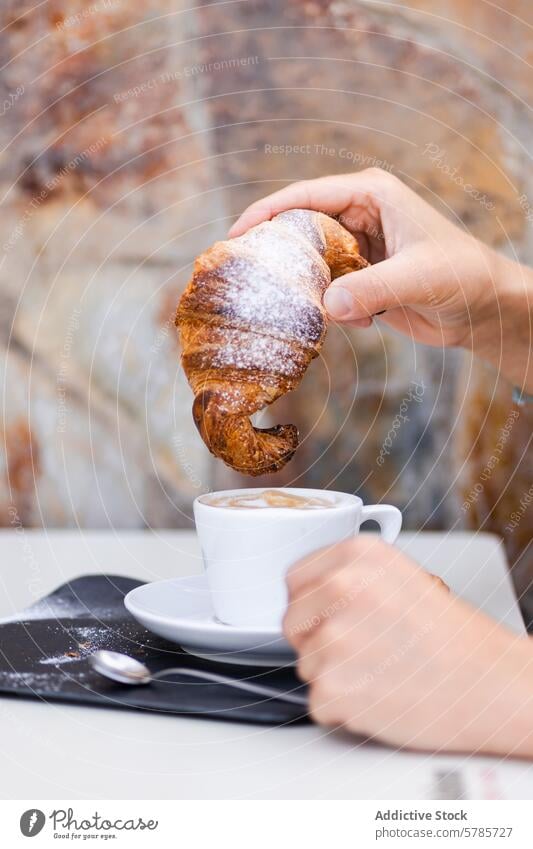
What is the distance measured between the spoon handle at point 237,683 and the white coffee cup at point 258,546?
0.15 feet

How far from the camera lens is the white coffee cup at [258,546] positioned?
44cm

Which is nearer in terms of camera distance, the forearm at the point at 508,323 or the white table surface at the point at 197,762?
the white table surface at the point at 197,762

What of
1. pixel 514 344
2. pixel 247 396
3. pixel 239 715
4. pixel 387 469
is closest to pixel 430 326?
pixel 514 344

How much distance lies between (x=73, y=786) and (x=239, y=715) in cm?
7

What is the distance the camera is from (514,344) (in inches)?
28.5

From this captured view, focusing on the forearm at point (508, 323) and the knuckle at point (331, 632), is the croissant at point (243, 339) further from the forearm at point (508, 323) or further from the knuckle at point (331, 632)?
the forearm at point (508, 323)

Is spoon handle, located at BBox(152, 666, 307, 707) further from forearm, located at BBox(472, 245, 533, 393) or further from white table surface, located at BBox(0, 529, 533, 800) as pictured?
forearm, located at BBox(472, 245, 533, 393)

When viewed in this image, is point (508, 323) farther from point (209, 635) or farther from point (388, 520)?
point (209, 635)

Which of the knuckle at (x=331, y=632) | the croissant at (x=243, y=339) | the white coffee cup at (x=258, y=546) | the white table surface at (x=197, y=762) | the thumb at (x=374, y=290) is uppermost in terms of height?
the thumb at (x=374, y=290)

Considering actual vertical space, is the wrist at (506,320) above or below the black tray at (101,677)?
above

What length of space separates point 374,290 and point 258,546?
175 millimetres

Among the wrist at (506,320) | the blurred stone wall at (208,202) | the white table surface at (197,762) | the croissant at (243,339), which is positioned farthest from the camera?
the blurred stone wall at (208,202)

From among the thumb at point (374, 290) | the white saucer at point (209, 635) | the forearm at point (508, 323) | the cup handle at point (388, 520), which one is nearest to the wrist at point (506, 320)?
the forearm at point (508, 323)
